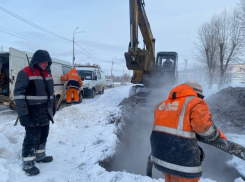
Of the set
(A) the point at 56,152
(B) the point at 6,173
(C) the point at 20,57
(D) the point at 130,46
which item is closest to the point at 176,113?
(B) the point at 6,173

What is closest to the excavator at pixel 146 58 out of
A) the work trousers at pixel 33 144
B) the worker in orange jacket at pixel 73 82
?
the worker in orange jacket at pixel 73 82

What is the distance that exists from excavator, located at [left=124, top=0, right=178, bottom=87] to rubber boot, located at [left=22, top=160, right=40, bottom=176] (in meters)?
5.14

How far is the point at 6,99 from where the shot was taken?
25.4ft

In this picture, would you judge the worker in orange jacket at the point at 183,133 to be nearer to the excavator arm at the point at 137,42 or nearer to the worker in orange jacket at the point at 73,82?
the excavator arm at the point at 137,42

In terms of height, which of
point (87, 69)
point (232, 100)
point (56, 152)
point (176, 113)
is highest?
point (87, 69)

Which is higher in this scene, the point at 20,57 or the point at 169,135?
the point at 20,57

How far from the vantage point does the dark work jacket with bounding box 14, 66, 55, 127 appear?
309 centimetres

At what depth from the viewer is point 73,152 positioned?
13.2 ft

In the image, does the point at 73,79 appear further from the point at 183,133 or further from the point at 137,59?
the point at 183,133

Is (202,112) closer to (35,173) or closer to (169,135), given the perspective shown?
(169,135)

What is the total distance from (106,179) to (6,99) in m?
6.63

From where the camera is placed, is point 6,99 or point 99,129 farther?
point 6,99

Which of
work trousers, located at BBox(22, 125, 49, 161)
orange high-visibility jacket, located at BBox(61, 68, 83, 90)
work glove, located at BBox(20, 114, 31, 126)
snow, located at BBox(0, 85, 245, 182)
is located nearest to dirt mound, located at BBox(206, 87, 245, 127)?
snow, located at BBox(0, 85, 245, 182)

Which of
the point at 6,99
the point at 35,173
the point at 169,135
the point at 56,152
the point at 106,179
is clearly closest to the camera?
the point at 169,135
